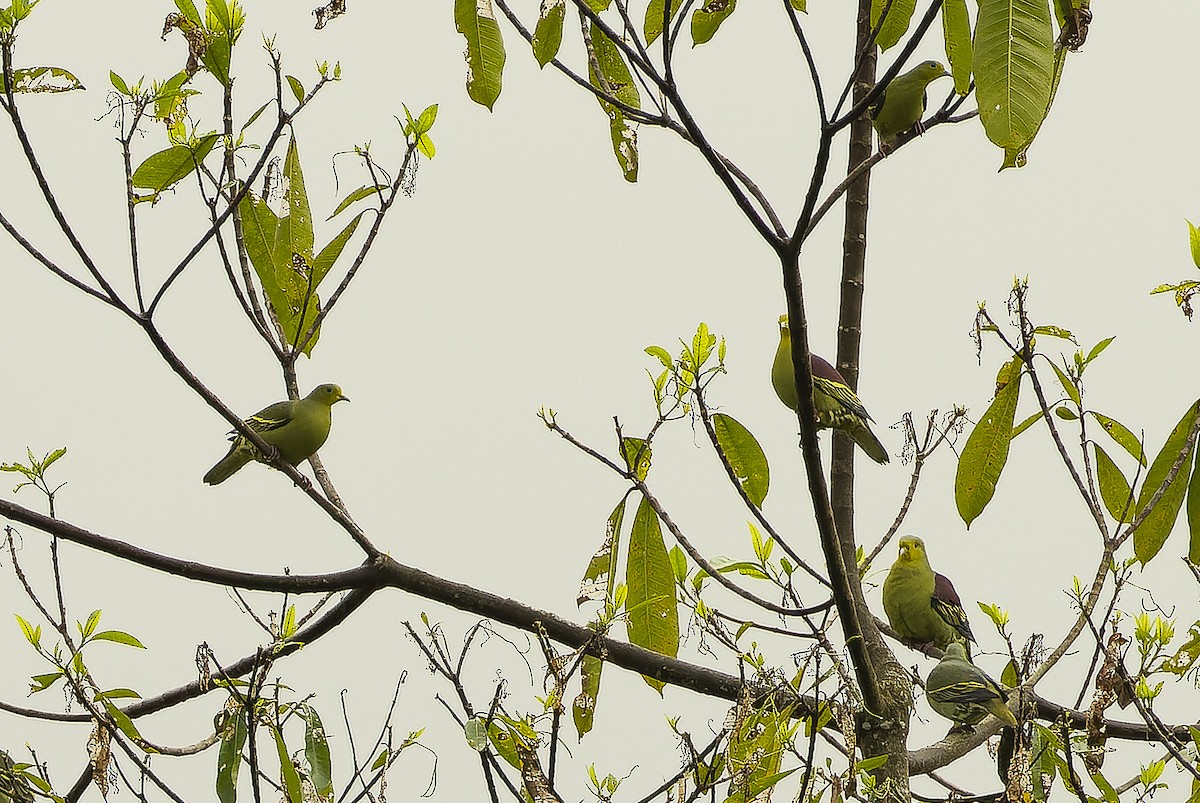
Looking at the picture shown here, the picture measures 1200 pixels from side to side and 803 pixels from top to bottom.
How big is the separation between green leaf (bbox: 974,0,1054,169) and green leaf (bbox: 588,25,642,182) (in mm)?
676

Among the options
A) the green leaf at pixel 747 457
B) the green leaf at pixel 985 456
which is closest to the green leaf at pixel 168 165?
the green leaf at pixel 747 457

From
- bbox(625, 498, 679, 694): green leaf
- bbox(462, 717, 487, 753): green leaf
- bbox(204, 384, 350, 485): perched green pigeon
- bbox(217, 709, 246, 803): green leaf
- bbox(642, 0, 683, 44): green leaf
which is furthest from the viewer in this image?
bbox(204, 384, 350, 485): perched green pigeon

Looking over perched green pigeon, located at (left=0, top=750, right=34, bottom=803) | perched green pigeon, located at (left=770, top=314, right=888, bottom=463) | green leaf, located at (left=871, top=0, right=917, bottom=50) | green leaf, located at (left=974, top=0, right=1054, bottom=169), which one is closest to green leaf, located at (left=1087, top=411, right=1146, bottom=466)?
perched green pigeon, located at (left=770, top=314, right=888, bottom=463)

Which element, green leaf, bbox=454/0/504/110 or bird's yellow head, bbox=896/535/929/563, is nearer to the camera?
green leaf, bbox=454/0/504/110

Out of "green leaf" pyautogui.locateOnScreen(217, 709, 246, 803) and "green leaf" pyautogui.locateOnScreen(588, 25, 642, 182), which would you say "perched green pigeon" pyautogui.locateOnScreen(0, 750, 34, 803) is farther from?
"green leaf" pyautogui.locateOnScreen(588, 25, 642, 182)

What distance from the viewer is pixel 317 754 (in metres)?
1.50

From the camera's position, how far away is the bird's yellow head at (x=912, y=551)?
2342 mm

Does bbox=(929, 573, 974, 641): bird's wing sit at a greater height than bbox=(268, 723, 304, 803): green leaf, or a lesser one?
greater

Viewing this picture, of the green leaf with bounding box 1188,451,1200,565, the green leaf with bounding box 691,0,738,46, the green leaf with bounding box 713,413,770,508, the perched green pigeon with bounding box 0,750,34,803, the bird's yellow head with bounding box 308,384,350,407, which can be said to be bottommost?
the perched green pigeon with bounding box 0,750,34,803

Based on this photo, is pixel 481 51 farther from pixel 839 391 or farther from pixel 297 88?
pixel 839 391

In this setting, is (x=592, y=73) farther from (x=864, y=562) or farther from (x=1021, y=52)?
(x=864, y=562)

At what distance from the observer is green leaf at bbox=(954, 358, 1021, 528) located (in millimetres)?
1733

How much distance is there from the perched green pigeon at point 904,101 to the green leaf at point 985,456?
0.41m

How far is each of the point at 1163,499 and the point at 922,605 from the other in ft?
2.06
